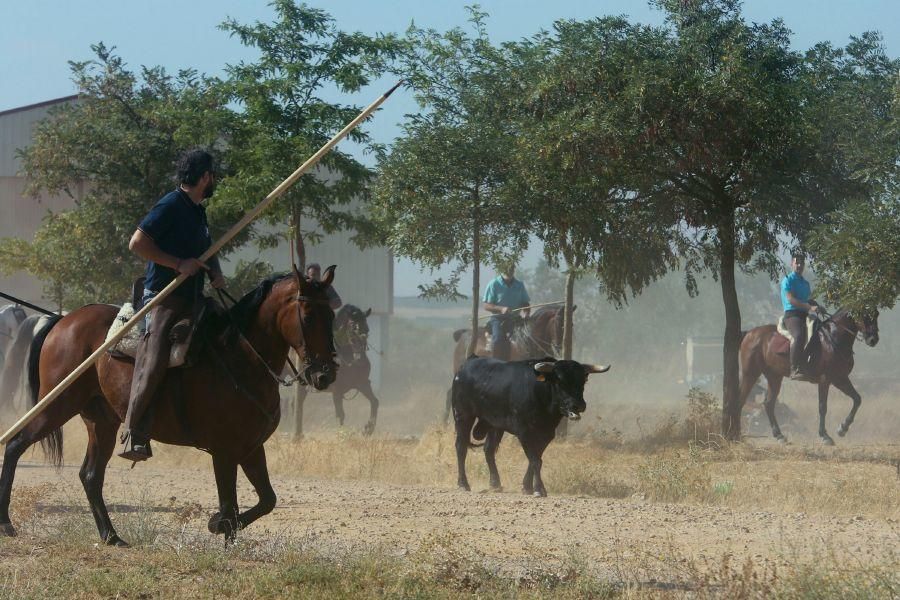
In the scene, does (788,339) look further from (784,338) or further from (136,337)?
(136,337)

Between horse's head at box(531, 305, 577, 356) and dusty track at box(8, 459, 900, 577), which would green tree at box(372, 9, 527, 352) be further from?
dusty track at box(8, 459, 900, 577)

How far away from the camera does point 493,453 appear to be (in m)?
15.9

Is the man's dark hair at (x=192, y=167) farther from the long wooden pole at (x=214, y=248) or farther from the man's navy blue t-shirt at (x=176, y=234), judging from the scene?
the long wooden pole at (x=214, y=248)

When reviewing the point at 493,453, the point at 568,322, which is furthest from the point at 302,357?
the point at 568,322

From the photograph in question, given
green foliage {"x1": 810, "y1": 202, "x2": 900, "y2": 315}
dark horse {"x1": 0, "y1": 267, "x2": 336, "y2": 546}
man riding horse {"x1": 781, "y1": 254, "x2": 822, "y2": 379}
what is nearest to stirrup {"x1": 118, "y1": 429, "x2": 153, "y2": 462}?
dark horse {"x1": 0, "y1": 267, "x2": 336, "y2": 546}

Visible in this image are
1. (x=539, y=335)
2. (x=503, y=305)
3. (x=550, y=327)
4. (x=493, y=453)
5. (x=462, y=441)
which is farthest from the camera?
(x=503, y=305)

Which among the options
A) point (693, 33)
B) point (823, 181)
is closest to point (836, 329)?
point (823, 181)

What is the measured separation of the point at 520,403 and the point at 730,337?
804cm

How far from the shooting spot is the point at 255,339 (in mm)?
9117

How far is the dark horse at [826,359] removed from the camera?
2373 centimetres

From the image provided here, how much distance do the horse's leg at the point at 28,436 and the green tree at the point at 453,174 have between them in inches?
462

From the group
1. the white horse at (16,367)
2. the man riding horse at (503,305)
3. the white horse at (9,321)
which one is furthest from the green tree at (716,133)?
the white horse at (9,321)

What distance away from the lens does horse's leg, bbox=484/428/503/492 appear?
1550cm

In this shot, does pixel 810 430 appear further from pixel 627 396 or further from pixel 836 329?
pixel 627 396
